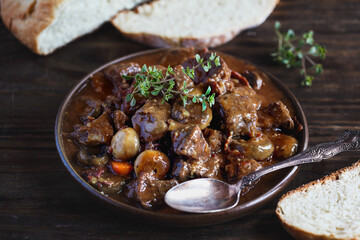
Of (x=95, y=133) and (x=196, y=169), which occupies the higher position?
(x=196, y=169)

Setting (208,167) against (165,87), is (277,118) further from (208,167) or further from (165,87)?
(165,87)

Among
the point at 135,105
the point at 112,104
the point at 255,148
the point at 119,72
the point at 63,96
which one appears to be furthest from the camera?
the point at 63,96

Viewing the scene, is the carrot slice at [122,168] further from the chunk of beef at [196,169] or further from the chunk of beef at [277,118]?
the chunk of beef at [277,118]

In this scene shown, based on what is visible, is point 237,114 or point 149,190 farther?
point 237,114

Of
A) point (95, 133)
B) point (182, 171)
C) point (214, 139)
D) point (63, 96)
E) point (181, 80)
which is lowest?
point (63, 96)

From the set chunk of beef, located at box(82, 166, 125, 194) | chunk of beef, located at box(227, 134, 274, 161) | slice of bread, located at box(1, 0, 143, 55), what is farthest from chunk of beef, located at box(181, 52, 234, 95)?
slice of bread, located at box(1, 0, 143, 55)

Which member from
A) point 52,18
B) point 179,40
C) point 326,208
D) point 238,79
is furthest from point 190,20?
point 326,208

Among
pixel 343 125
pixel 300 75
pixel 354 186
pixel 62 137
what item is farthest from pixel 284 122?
pixel 62 137
